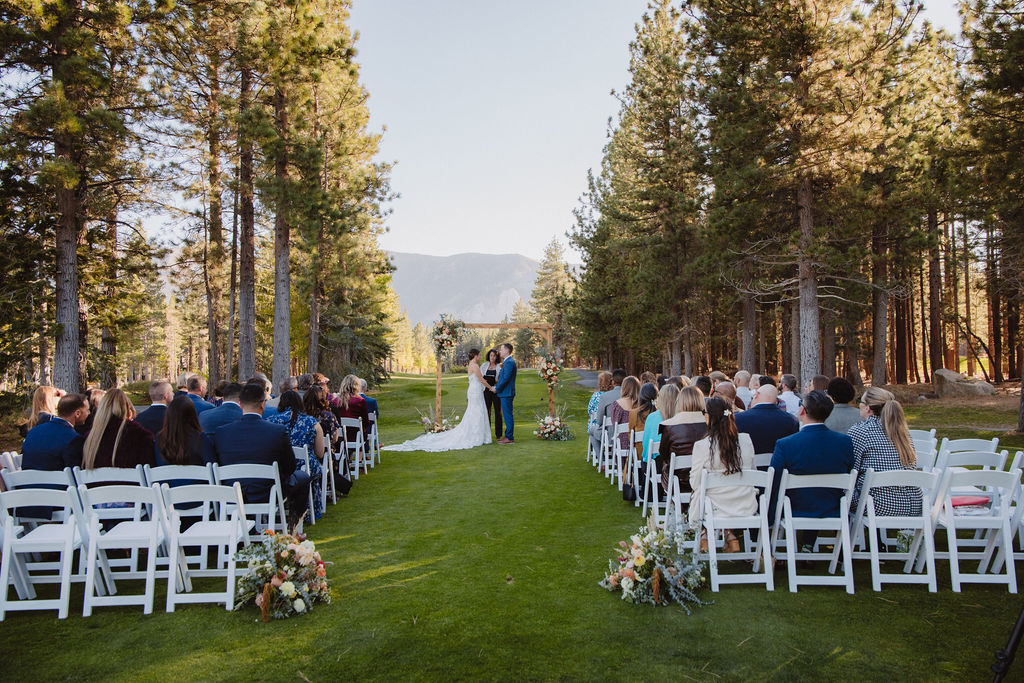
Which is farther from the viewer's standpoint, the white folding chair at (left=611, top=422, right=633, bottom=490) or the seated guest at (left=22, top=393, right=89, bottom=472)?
the white folding chair at (left=611, top=422, right=633, bottom=490)

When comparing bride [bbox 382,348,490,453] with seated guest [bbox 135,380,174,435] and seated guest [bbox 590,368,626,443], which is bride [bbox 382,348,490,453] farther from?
seated guest [bbox 135,380,174,435]

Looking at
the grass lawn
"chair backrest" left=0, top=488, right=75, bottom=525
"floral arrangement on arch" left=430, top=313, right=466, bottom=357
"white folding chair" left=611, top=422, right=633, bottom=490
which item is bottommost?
the grass lawn

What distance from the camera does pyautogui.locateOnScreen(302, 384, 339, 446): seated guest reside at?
7.36 m

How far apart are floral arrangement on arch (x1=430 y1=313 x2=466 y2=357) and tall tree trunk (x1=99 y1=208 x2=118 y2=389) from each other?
708 centimetres

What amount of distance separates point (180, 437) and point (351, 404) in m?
4.62

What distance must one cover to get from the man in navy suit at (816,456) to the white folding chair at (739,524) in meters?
0.22

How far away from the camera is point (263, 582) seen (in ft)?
14.3

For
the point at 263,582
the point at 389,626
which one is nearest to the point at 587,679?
the point at 389,626

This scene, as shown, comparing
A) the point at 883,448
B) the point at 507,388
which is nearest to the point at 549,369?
the point at 507,388

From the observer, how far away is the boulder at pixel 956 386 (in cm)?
2080

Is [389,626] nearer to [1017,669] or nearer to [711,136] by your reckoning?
[1017,669]

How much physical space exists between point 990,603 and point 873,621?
97 cm

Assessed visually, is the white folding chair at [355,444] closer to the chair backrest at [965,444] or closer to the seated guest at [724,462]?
the seated guest at [724,462]

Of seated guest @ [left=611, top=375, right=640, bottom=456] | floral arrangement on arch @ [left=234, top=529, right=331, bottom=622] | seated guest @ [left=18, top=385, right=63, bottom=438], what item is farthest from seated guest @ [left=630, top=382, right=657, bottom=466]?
seated guest @ [left=18, top=385, right=63, bottom=438]
